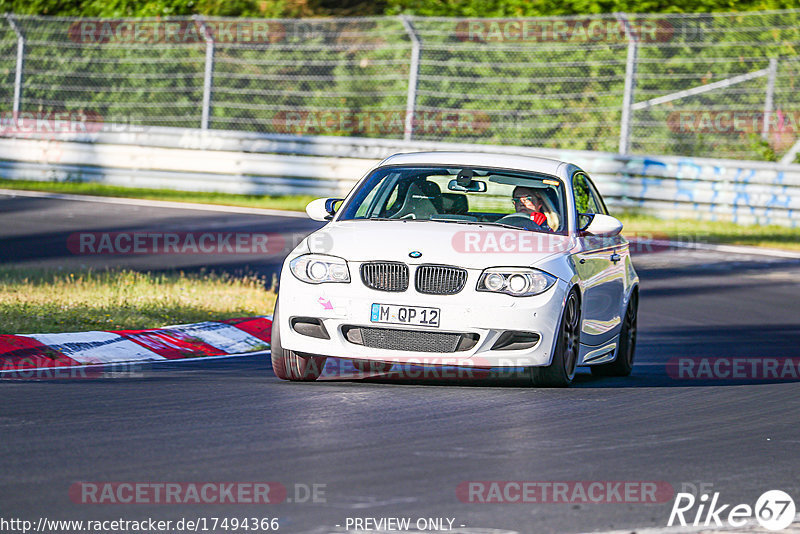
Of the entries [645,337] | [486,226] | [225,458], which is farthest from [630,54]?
[225,458]

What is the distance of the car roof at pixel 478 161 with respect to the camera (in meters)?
9.70

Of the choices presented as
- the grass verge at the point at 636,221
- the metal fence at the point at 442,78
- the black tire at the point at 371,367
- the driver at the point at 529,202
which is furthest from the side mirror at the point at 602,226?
the metal fence at the point at 442,78

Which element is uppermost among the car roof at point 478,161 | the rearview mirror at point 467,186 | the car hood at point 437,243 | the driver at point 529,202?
the car roof at point 478,161

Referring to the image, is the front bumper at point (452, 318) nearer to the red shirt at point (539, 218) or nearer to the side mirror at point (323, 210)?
the red shirt at point (539, 218)

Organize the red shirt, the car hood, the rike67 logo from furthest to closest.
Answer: the red shirt, the car hood, the rike67 logo

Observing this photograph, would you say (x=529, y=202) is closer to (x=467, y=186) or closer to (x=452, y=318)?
(x=467, y=186)

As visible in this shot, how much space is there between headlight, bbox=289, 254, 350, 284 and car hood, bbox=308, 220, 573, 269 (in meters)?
0.06

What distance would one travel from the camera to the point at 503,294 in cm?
827

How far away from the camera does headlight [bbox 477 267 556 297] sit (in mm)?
8266

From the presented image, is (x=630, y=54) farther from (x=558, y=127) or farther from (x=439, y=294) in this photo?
(x=439, y=294)

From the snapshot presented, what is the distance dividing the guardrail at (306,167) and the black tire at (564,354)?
12947mm

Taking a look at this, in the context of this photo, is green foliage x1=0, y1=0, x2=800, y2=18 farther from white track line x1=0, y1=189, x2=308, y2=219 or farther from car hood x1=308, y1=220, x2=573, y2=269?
car hood x1=308, y1=220, x2=573, y2=269

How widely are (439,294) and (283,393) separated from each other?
108 centimetres

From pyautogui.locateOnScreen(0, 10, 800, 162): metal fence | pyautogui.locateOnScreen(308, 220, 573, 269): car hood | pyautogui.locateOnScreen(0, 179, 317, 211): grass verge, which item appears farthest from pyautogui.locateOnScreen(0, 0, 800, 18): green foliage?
pyautogui.locateOnScreen(308, 220, 573, 269): car hood
